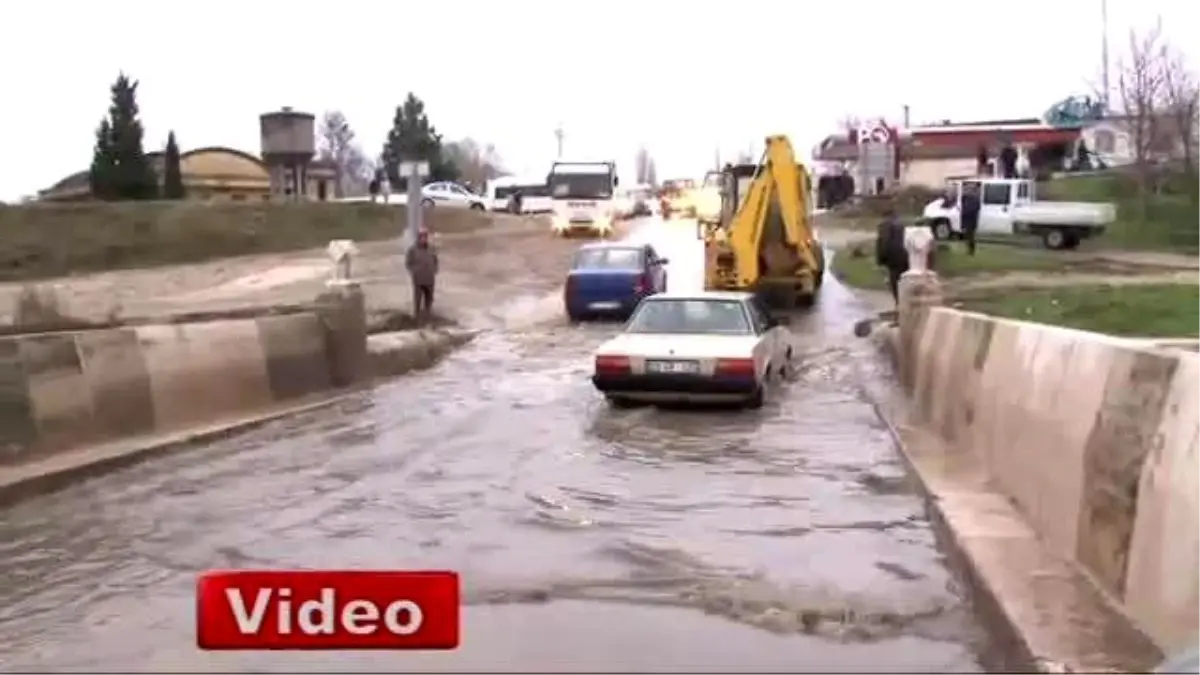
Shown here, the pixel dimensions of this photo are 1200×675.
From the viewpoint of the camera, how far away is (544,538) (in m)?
10.5

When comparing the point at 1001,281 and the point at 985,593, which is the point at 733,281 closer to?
the point at 1001,281

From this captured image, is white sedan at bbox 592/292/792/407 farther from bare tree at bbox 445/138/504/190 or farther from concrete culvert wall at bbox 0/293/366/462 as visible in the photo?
→ bare tree at bbox 445/138/504/190

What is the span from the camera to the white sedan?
56.5ft

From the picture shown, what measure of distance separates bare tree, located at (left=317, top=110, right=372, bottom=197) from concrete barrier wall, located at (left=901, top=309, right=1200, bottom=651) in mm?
100083

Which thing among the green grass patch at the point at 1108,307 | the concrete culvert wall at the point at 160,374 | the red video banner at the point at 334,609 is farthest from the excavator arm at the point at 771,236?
the red video banner at the point at 334,609

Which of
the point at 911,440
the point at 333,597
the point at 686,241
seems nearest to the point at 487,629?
the point at 333,597

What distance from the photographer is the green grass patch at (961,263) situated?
3584cm

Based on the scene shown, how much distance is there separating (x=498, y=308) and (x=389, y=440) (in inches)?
721

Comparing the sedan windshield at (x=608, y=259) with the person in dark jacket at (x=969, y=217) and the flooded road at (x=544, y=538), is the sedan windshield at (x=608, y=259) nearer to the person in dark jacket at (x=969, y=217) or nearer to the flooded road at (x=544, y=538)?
the person in dark jacket at (x=969, y=217)

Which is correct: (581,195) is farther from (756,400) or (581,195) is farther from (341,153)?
(341,153)

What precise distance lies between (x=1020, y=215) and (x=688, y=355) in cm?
2850

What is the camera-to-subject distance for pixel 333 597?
382cm

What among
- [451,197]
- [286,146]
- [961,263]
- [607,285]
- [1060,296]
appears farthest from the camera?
[286,146]

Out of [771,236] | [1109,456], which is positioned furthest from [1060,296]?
[1109,456]
